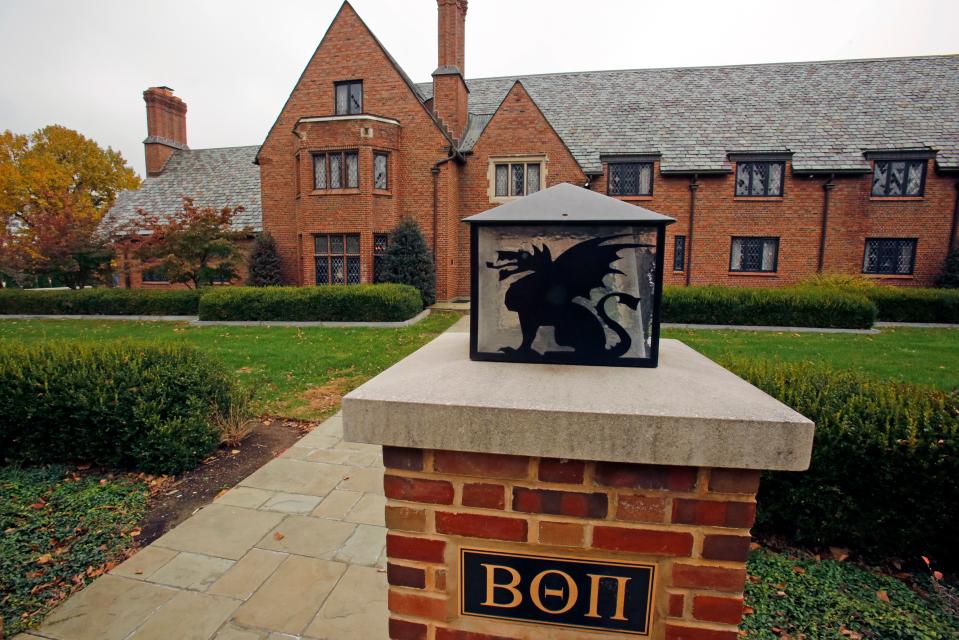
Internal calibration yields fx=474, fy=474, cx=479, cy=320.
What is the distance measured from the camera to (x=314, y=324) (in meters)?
14.5

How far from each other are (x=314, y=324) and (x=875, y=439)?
13.7 meters

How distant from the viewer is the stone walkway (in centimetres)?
270

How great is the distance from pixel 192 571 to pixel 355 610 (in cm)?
123

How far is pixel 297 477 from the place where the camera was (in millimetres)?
4570

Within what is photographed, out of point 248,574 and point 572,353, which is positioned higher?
point 572,353

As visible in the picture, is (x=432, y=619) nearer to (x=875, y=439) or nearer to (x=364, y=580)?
(x=364, y=580)

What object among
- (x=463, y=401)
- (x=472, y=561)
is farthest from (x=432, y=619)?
(x=463, y=401)

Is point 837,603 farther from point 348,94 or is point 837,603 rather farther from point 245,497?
point 348,94

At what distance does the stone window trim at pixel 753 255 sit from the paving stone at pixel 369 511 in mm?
18853

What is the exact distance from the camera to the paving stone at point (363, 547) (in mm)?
3324

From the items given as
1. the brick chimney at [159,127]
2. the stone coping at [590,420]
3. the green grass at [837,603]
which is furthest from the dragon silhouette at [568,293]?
the brick chimney at [159,127]

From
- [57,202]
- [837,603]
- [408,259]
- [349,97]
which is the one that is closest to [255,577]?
[837,603]

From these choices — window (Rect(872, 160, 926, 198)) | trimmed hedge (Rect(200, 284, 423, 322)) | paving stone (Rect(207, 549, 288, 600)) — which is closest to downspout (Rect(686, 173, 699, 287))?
window (Rect(872, 160, 926, 198))

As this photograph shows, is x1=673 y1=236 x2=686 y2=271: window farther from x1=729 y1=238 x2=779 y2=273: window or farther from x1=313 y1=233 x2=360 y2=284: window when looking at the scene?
x1=313 y1=233 x2=360 y2=284: window
